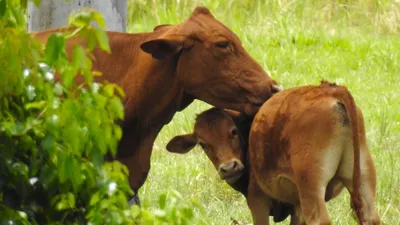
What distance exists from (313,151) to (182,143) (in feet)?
4.62

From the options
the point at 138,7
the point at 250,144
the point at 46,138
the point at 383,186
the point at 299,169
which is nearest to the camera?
the point at 46,138

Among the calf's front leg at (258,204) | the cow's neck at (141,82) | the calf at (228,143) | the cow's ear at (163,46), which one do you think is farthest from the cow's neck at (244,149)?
the cow's ear at (163,46)

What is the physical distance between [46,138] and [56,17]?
3.46 metres

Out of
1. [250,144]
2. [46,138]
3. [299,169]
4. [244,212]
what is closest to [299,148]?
[299,169]

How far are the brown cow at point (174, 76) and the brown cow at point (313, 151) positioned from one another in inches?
8.2

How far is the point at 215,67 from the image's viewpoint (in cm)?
592

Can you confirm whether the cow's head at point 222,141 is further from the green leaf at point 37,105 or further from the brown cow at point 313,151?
the green leaf at point 37,105

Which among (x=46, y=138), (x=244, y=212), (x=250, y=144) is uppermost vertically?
(x=46, y=138)

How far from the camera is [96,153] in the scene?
147 inches

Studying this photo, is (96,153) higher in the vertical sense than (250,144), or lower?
higher

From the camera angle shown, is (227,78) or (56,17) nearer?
(227,78)

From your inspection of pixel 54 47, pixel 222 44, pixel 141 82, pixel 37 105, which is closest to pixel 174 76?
pixel 141 82

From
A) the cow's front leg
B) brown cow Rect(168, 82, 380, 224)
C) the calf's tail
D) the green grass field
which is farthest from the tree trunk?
the calf's tail

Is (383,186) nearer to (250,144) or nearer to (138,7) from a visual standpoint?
(250,144)
